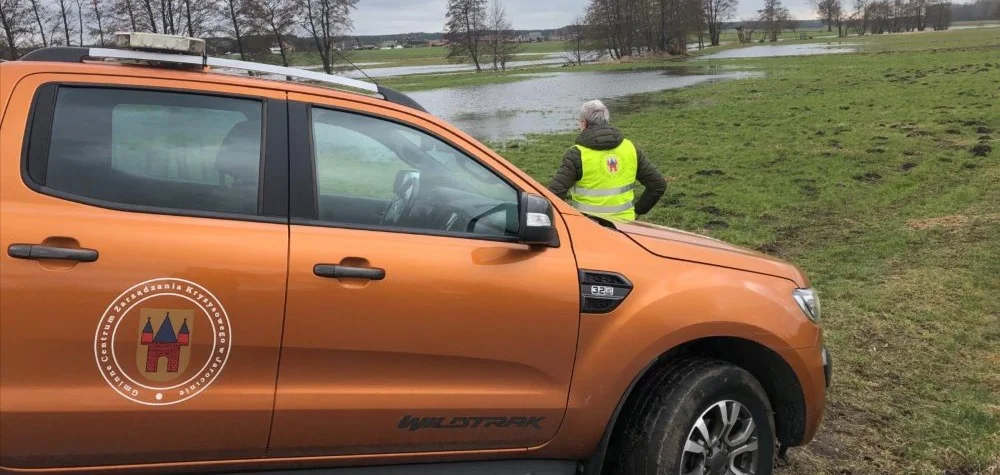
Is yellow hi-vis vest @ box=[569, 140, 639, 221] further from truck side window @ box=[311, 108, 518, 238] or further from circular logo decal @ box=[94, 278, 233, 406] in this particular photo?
circular logo decal @ box=[94, 278, 233, 406]

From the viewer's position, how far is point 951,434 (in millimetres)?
4008

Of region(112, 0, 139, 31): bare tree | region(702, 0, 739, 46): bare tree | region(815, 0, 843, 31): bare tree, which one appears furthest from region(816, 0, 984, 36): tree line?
region(112, 0, 139, 31): bare tree

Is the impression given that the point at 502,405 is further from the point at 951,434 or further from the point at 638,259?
the point at 951,434

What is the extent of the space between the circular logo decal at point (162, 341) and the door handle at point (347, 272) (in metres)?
0.34

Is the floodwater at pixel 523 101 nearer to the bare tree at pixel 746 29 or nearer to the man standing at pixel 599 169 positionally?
the man standing at pixel 599 169

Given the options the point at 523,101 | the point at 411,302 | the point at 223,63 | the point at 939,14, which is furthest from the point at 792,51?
the point at 939,14

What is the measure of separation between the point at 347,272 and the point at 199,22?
2043 inches

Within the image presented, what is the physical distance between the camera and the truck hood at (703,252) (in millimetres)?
3111

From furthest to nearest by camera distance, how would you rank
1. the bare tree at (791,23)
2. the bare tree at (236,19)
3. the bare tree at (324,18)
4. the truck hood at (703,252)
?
the bare tree at (791,23)
the bare tree at (324,18)
the bare tree at (236,19)
the truck hood at (703,252)

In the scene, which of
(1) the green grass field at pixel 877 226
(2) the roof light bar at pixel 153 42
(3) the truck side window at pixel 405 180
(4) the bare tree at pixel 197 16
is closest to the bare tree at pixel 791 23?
(4) the bare tree at pixel 197 16

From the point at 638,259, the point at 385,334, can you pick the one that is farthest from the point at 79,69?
the point at 638,259

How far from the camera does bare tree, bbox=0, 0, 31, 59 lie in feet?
138

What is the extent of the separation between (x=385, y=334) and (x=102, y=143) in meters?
1.17

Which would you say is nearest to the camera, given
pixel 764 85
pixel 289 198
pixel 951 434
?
pixel 289 198
